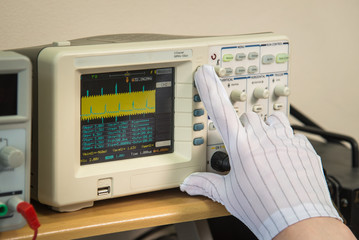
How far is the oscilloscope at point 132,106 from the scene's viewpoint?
0.90 metres

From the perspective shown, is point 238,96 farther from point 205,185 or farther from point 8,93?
point 8,93

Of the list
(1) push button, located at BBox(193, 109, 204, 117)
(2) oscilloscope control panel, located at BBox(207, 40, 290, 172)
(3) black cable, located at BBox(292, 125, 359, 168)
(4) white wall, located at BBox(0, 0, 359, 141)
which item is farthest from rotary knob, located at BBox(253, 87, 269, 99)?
(4) white wall, located at BBox(0, 0, 359, 141)

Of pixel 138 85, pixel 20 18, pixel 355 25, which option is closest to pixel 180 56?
pixel 138 85

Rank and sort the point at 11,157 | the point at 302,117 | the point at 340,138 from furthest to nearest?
the point at 302,117
the point at 340,138
the point at 11,157

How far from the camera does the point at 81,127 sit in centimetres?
93

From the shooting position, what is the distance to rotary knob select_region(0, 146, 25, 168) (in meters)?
0.81

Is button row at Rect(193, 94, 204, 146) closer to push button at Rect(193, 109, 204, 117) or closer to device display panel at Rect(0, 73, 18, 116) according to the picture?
push button at Rect(193, 109, 204, 117)

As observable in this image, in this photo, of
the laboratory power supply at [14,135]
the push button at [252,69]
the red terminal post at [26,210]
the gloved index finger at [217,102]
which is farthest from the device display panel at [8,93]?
the push button at [252,69]

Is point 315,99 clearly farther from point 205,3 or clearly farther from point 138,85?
point 138,85

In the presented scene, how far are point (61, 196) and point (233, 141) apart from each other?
0.30 meters

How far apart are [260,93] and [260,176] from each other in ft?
0.60

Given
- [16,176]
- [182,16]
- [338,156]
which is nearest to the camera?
[16,176]

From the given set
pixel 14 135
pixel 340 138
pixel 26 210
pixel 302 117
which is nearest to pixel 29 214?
pixel 26 210

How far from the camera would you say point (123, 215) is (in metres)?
0.96
